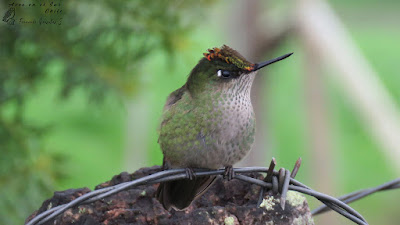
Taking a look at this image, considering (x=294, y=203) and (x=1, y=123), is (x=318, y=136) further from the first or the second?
(x=294, y=203)

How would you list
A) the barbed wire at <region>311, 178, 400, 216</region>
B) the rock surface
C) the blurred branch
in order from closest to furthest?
the rock surface
the barbed wire at <region>311, 178, 400, 216</region>
the blurred branch

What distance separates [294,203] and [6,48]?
201 cm

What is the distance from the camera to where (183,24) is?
3840 millimetres

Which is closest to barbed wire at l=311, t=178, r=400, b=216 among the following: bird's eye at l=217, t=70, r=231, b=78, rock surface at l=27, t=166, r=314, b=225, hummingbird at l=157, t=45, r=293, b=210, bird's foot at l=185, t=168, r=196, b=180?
rock surface at l=27, t=166, r=314, b=225

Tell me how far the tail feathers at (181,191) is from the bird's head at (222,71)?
1.26 ft

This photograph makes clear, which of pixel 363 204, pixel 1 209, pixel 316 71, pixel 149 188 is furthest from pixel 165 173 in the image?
pixel 363 204

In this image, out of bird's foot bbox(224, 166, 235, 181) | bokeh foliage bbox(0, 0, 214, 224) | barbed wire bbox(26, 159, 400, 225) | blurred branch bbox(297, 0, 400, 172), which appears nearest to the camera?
barbed wire bbox(26, 159, 400, 225)

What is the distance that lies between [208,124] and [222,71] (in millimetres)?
245

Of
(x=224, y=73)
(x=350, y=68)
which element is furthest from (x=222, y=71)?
(x=350, y=68)

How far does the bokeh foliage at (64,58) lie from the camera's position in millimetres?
3461

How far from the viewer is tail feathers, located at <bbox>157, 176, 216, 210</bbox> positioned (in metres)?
2.39

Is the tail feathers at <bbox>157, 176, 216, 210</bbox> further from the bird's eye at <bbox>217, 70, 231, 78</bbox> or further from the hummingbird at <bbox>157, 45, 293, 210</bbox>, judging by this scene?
the bird's eye at <bbox>217, 70, 231, 78</bbox>

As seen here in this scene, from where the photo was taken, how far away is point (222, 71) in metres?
2.54

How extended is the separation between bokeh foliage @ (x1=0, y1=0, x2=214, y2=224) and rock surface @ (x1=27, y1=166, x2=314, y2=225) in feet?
4.29
